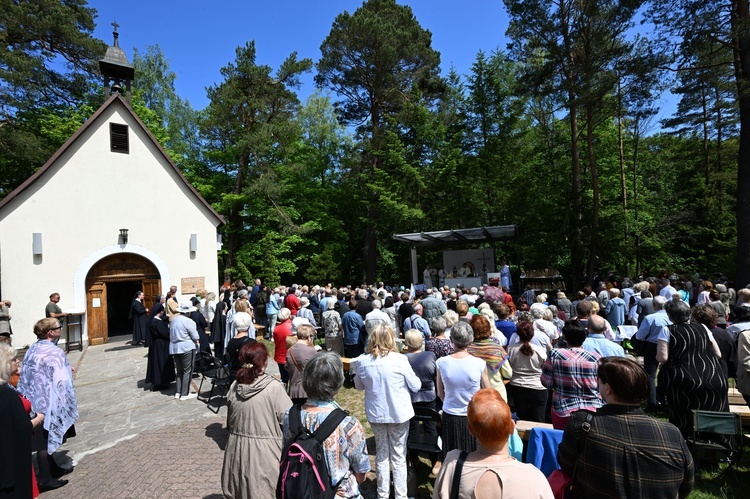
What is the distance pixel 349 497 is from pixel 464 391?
1545 mm

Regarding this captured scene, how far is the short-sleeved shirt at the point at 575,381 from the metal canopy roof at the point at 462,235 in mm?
14917

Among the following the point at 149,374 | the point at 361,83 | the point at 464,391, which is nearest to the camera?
the point at 464,391

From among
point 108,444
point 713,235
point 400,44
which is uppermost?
point 400,44

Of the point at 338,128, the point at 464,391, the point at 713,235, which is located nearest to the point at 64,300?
the point at 464,391

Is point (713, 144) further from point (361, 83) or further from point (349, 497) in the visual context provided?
point (349, 497)

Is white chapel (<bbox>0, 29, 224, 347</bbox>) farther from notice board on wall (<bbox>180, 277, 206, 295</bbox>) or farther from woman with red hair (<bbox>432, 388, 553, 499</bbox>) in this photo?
woman with red hair (<bbox>432, 388, 553, 499</bbox>)

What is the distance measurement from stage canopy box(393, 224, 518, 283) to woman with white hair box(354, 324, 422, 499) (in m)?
15.0

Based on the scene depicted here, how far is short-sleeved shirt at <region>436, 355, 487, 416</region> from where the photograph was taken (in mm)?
3631

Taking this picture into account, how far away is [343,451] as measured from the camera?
243 cm

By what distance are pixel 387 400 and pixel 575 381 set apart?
63.5 inches

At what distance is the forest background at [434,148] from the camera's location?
16.8 meters

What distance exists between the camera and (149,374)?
328 inches

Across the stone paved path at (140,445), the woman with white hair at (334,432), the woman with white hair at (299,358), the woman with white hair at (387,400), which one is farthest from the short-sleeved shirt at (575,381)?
the stone paved path at (140,445)

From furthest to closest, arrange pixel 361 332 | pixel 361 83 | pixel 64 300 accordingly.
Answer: pixel 361 83
pixel 64 300
pixel 361 332
